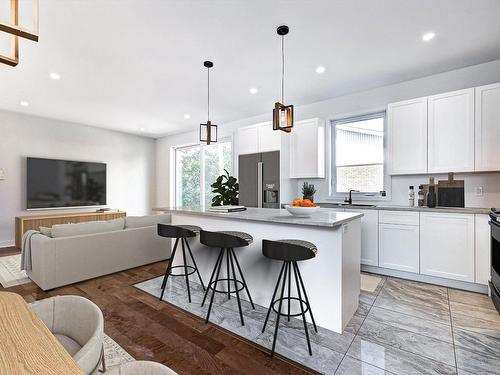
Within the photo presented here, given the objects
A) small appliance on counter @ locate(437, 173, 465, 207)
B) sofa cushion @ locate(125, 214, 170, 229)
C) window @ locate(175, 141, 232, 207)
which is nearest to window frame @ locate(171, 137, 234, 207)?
window @ locate(175, 141, 232, 207)

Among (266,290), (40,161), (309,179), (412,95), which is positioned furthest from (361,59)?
(40,161)

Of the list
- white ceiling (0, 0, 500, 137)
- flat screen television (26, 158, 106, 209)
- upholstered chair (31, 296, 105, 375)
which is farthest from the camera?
flat screen television (26, 158, 106, 209)

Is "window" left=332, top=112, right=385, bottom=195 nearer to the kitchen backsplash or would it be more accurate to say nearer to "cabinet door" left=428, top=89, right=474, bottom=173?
the kitchen backsplash

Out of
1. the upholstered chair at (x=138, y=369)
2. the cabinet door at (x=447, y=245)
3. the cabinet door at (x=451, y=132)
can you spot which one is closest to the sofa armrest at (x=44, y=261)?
the upholstered chair at (x=138, y=369)

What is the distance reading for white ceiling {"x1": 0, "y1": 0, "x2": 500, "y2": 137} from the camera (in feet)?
7.38

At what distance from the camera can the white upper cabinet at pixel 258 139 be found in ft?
14.7

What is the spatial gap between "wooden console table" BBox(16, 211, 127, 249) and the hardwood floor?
2482 mm

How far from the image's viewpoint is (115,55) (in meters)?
2.99

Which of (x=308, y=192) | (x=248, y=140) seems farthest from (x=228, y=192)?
(x=308, y=192)

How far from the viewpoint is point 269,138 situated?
4543 millimetres

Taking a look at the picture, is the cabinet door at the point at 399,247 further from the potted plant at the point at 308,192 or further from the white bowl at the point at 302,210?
the white bowl at the point at 302,210

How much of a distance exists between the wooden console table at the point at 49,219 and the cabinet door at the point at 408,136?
20.5ft

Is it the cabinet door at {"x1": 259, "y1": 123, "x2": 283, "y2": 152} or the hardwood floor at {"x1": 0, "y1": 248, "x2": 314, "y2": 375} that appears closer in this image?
the hardwood floor at {"x1": 0, "y1": 248, "x2": 314, "y2": 375}

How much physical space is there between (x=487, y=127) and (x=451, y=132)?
13.4 inches
